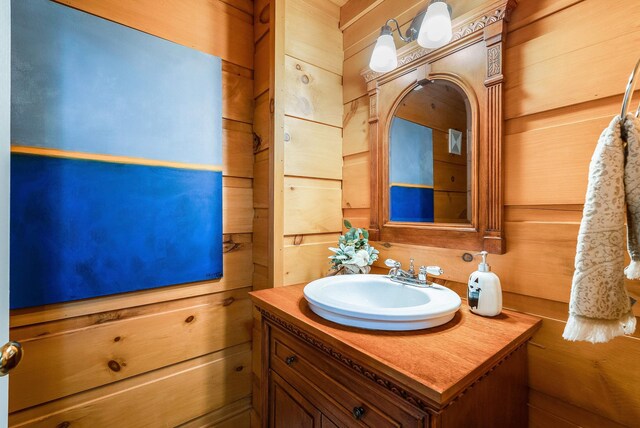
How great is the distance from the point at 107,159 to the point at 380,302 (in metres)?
1.04

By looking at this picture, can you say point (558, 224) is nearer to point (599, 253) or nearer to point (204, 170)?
point (599, 253)

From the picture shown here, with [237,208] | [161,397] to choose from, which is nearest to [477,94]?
[237,208]

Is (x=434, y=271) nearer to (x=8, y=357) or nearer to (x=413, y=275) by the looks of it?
(x=413, y=275)

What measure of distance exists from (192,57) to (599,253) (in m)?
1.36

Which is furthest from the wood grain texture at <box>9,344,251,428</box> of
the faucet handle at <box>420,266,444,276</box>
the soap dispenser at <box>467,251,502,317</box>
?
the soap dispenser at <box>467,251,502,317</box>

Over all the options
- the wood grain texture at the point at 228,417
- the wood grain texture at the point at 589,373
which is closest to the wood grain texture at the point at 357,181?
the wood grain texture at the point at 589,373

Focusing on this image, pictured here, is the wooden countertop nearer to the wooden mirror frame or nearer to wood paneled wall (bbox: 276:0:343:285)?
the wooden mirror frame

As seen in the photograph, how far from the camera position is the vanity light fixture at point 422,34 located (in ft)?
2.87

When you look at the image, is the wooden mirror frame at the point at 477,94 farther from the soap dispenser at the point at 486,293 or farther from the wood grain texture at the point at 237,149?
the wood grain texture at the point at 237,149

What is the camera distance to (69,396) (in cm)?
92

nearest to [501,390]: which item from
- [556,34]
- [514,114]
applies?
[514,114]

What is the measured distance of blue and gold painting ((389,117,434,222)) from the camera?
40.7 inches

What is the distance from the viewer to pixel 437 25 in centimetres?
88

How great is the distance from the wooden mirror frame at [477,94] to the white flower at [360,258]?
6.3 inches
